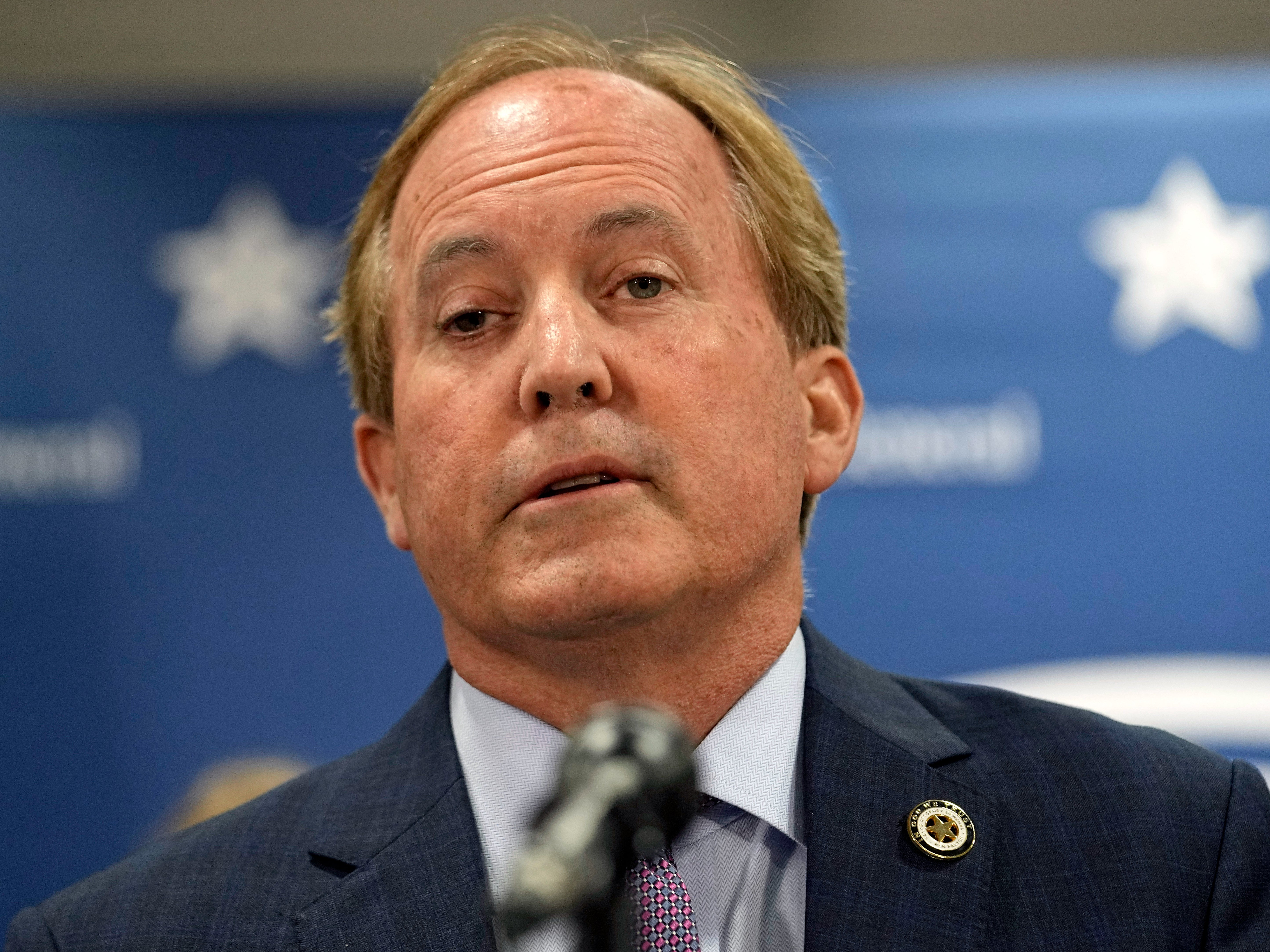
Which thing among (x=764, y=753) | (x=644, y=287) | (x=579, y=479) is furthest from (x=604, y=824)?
(x=644, y=287)

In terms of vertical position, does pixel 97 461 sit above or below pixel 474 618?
above

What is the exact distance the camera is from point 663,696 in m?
2.01

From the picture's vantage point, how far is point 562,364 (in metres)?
1.85

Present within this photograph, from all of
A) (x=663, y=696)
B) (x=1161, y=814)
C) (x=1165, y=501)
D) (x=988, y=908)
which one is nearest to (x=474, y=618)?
(x=663, y=696)

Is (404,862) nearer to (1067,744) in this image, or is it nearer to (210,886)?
(210,886)

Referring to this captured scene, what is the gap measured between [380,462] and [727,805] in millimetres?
933

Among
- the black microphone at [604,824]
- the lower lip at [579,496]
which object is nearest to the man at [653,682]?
the lower lip at [579,496]

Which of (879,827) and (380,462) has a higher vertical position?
(380,462)

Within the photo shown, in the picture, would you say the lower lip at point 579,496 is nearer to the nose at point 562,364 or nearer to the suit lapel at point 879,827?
the nose at point 562,364

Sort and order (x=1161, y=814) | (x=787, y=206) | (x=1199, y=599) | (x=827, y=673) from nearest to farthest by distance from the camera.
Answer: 1. (x=1161, y=814)
2. (x=827, y=673)
3. (x=787, y=206)
4. (x=1199, y=599)

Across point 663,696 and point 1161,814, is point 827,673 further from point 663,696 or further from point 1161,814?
point 1161,814

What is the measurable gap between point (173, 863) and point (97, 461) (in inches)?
87.5

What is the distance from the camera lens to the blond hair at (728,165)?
2256 mm

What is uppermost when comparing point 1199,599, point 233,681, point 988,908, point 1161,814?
point 1199,599
